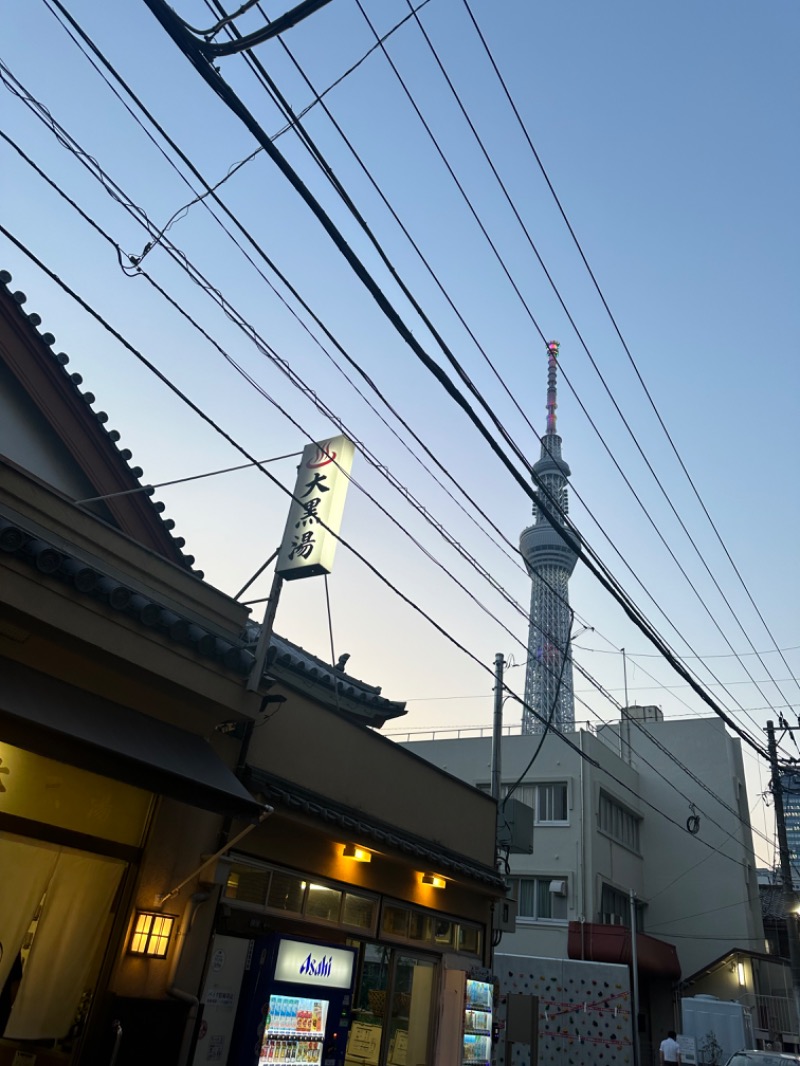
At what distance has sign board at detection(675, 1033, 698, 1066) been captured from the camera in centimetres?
1880

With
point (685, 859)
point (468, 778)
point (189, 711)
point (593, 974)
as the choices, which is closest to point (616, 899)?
point (685, 859)

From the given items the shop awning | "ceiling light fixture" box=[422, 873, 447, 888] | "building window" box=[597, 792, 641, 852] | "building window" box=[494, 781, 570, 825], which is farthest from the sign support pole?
"building window" box=[597, 792, 641, 852]

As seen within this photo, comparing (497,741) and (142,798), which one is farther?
(497,741)

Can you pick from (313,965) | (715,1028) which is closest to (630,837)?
(715,1028)

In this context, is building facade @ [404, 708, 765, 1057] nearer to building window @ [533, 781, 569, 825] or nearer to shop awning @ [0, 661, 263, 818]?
building window @ [533, 781, 569, 825]

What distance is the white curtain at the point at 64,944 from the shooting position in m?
6.94

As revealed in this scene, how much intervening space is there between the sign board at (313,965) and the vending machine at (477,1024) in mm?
3693

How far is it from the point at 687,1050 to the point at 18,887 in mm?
18896

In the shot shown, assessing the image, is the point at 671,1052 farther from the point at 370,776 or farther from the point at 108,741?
the point at 108,741

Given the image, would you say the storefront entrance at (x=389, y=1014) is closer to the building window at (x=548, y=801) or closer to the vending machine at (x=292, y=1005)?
the vending machine at (x=292, y=1005)

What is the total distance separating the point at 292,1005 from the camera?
822 centimetres

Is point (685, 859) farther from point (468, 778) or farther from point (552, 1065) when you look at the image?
point (552, 1065)

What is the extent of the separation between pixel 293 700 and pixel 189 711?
1.78 meters

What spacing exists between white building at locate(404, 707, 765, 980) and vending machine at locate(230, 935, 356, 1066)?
53.6 ft
